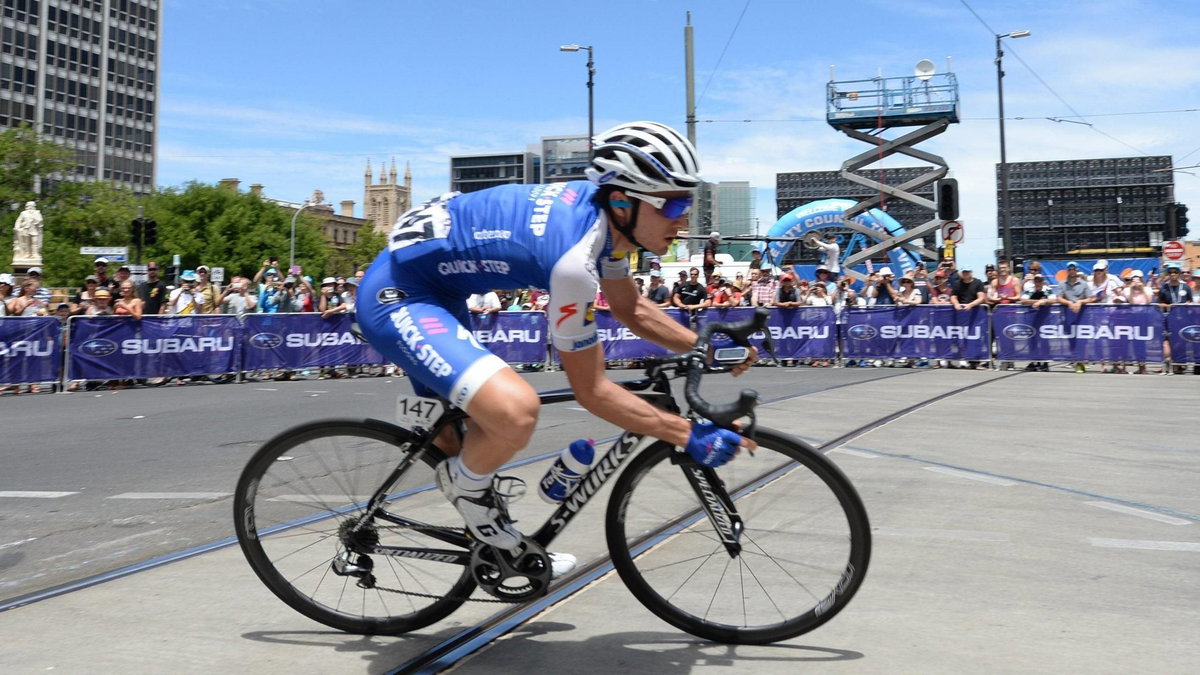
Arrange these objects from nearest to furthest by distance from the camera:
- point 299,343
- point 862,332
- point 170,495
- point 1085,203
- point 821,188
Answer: point 170,495, point 299,343, point 862,332, point 1085,203, point 821,188

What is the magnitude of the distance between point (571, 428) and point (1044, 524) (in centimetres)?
488

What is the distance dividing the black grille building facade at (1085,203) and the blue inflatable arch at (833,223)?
7599cm

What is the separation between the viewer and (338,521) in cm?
371

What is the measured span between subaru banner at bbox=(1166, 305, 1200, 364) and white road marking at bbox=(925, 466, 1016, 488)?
1286cm

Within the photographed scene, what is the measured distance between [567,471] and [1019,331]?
1721 centimetres

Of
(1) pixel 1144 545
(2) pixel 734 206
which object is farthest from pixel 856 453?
(2) pixel 734 206

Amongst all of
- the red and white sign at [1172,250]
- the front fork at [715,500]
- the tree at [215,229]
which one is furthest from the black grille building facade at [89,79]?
the front fork at [715,500]

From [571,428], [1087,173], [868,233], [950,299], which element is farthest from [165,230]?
[1087,173]

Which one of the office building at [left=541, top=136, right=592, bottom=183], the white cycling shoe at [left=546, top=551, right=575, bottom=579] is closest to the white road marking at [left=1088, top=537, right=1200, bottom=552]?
the white cycling shoe at [left=546, top=551, right=575, bottom=579]

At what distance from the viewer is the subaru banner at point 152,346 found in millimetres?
16047

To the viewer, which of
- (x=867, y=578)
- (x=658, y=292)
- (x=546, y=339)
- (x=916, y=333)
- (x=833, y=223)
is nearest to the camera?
(x=867, y=578)

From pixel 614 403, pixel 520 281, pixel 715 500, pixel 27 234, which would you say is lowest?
pixel 715 500

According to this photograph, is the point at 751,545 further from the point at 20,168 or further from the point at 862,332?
the point at 20,168

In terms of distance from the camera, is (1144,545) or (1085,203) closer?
(1144,545)
